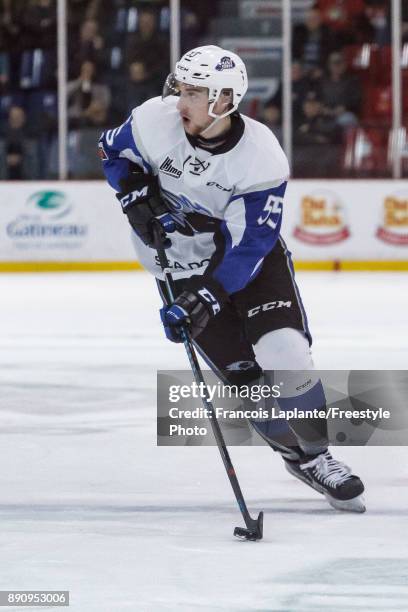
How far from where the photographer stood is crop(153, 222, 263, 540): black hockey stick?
3248 millimetres

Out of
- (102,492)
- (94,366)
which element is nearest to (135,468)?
(102,492)

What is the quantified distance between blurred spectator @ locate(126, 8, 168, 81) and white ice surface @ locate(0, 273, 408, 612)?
17.9 ft

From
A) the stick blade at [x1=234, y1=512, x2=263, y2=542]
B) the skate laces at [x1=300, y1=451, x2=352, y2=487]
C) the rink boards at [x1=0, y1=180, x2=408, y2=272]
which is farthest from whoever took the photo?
the rink boards at [x1=0, y1=180, x2=408, y2=272]

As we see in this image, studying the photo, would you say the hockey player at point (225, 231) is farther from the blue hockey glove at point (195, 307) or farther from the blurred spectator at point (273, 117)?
the blurred spectator at point (273, 117)

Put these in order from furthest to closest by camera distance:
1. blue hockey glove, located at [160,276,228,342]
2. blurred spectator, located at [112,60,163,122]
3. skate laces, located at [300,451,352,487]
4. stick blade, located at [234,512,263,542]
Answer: blurred spectator, located at [112,60,163,122], skate laces, located at [300,451,352,487], blue hockey glove, located at [160,276,228,342], stick blade, located at [234,512,263,542]

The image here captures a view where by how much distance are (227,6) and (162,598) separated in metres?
9.82

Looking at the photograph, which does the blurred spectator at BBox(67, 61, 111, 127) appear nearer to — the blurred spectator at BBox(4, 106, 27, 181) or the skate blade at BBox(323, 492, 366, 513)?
the blurred spectator at BBox(4, 106, 27, 181)

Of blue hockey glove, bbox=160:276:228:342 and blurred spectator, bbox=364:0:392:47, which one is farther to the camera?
blurred spectator, bbox=364:0:392:47

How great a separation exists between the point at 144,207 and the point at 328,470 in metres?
0.80

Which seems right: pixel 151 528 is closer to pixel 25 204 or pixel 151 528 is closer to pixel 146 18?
pixel 25 204

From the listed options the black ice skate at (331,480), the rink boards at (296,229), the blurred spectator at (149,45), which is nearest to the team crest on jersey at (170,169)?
the black ice skate at (331,480)

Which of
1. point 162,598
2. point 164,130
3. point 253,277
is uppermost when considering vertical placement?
point 164,130

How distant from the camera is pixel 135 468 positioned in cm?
408

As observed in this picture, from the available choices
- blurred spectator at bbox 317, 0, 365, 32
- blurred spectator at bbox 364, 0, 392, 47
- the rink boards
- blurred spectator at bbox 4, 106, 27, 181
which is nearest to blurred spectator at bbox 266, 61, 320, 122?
blurred spectator at bbox 317, 0, 365, 32
